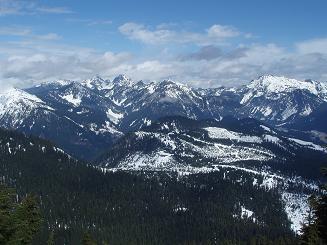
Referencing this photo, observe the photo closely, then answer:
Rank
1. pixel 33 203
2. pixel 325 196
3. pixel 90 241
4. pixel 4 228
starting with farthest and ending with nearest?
pixel 90 241, pixel 33 203, pixel 4 228, pixel 325 196

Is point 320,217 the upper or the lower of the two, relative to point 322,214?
lower

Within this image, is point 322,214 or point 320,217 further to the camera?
point 320,217

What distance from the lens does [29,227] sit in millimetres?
63188

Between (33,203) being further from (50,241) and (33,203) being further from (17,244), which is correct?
(17,244)

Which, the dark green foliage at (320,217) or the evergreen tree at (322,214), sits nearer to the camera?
the dark green foliage at (320,217)

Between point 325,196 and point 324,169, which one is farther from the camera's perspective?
point 325,196

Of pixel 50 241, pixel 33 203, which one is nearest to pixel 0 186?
pixel 50 241

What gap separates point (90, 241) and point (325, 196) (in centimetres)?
4106

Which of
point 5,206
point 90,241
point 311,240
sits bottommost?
point 90,241

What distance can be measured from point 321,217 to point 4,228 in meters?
27.5

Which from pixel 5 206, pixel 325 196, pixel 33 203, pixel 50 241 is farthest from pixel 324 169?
pixel 33 203

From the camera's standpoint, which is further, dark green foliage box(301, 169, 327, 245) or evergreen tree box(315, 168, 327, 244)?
evergreen tree box(315, 168, 327, 244)

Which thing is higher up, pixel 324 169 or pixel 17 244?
pixel 324 169

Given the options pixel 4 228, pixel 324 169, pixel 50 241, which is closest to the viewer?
pixel 324 169
